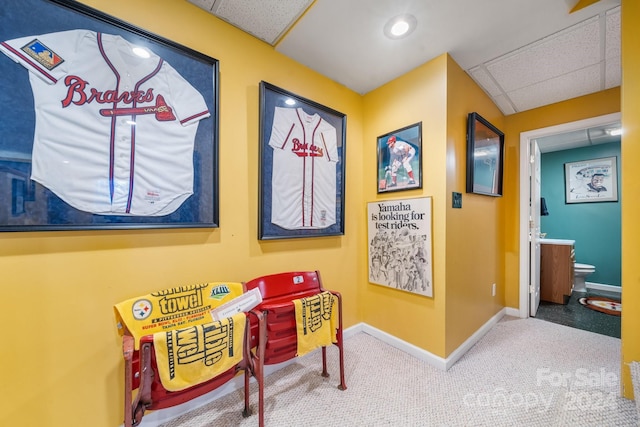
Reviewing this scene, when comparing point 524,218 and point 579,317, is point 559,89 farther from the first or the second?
point 579,317

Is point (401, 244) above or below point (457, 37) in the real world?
below

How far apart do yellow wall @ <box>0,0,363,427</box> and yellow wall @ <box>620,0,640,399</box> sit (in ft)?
6.38

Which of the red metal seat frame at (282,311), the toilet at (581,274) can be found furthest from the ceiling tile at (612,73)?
the red metal seat frame at (282,311)

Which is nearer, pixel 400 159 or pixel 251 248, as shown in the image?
pixel 251 248

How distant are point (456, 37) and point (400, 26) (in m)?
0.41

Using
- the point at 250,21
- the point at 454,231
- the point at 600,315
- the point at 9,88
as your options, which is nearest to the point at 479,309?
the point at 454,231

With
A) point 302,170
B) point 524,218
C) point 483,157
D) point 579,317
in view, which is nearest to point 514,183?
point 524,218

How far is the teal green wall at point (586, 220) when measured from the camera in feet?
11.6

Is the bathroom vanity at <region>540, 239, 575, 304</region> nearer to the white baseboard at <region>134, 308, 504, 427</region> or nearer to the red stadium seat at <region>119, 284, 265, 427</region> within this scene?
the white baseboard at <region>134, 308, 504, 427</region>

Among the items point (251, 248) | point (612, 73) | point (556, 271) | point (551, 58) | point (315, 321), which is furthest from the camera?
point (556, 271)

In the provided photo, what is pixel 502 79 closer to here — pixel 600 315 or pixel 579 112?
pixel 579 112

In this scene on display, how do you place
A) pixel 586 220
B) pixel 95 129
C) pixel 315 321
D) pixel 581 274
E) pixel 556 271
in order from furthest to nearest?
1. pixel 586 220
2. pixel 581 274
3. pixel 556 271
4. pixel 315 321
5. pixel 95 129

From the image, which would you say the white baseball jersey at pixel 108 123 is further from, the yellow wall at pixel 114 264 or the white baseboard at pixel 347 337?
the white baseboard at pixel 347 337

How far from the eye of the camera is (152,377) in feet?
3.29
